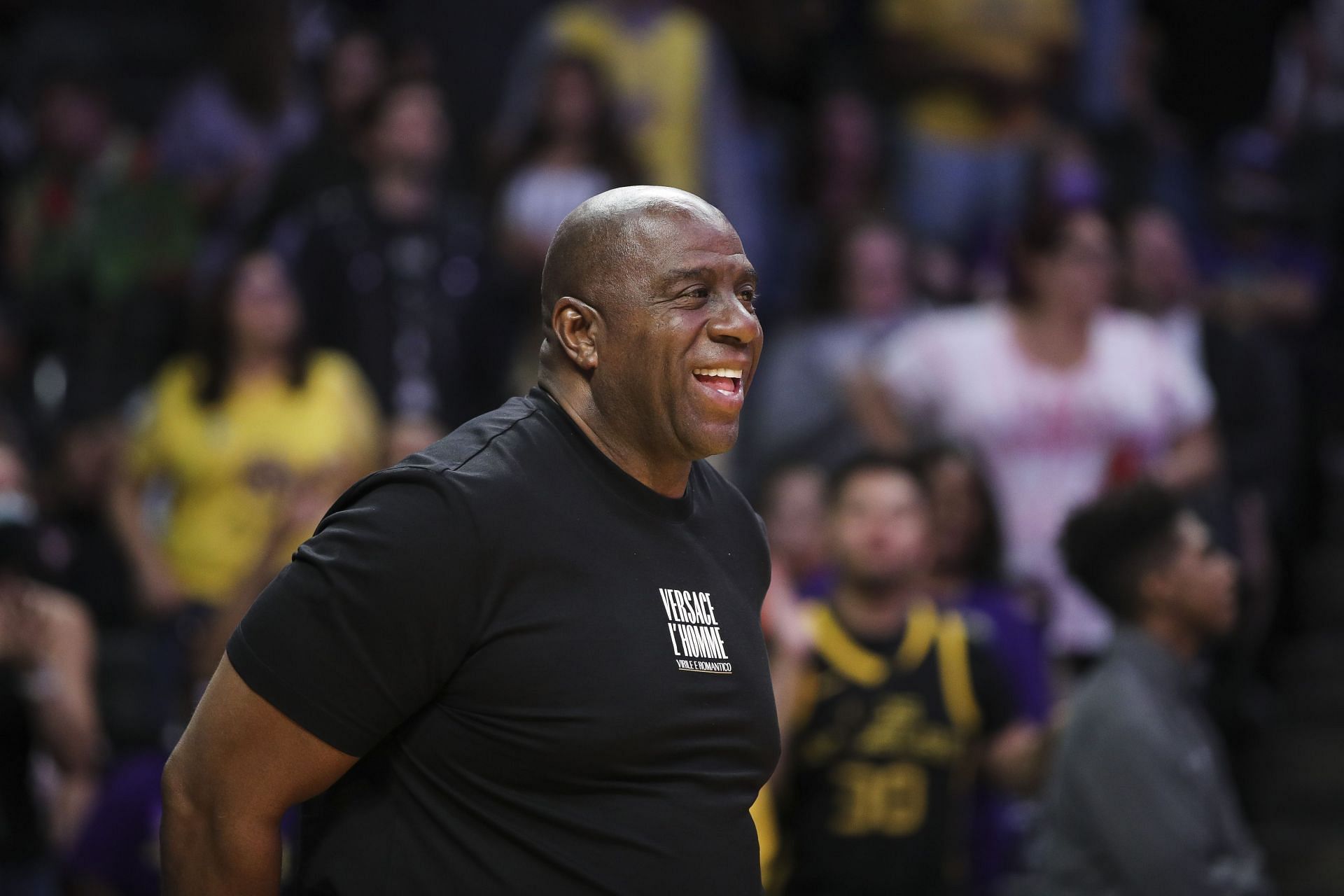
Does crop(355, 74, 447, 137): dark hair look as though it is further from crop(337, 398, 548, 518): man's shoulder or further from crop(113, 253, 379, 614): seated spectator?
crop(337, 398, 548, 518): man's shoulder

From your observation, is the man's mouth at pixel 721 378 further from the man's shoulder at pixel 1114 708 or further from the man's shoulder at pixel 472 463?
the man's shoulder at pixel 1114 708

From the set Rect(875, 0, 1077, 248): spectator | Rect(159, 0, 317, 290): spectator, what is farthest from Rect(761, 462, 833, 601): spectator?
Rect(159, 0, 317, 290): spectator

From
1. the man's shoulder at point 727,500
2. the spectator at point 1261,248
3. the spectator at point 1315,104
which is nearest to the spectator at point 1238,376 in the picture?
the spectator at point 1261,248

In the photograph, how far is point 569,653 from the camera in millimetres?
2463

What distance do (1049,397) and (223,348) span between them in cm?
292

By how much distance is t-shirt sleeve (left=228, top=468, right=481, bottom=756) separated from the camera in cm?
235

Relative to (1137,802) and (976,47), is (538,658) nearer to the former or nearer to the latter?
(1137,802)

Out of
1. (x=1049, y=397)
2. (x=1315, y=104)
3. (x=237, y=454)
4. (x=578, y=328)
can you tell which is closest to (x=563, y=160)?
(x=237, y=454)

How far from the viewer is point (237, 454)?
6.57 meters

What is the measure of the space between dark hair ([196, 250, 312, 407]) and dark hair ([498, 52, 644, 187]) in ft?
4.77

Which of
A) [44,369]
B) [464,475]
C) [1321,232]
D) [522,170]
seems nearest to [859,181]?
[522,170]

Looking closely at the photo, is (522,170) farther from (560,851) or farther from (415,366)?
(560,851)

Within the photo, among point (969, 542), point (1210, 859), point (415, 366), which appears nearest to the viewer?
point (1210, 859)

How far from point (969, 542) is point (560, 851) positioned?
3.91 meters
